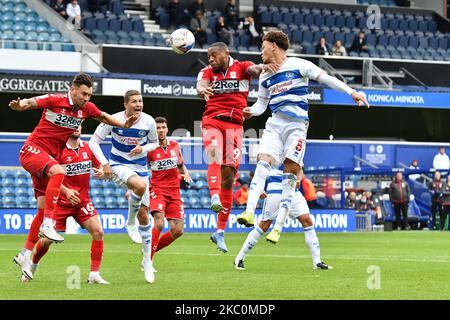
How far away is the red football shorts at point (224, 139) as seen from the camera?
591 inches

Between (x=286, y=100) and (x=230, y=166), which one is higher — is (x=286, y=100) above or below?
above

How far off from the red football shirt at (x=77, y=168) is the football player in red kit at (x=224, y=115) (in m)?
1.90

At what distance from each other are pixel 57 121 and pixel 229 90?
380 centimetres

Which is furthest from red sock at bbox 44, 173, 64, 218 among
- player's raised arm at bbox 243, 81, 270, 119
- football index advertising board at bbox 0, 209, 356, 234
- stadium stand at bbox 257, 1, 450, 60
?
stadium stand at bbox 257, 1, 450, 60

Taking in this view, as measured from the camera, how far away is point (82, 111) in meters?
12.1

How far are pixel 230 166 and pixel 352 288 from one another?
13.9ft

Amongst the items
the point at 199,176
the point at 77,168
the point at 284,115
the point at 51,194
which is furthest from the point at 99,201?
the point at 51,194

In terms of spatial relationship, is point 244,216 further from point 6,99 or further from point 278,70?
point 6,99

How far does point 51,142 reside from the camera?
39.6 ft

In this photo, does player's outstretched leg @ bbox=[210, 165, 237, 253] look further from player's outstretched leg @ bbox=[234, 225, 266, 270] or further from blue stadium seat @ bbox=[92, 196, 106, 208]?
blue stadium seat @ bbox=[92, 196, 106, 208]

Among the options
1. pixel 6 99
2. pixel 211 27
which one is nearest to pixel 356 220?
pixel 211 27

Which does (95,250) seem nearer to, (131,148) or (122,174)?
(122,174)

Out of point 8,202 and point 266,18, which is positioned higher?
point 266,18

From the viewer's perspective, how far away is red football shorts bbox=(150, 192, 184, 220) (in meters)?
15.4
